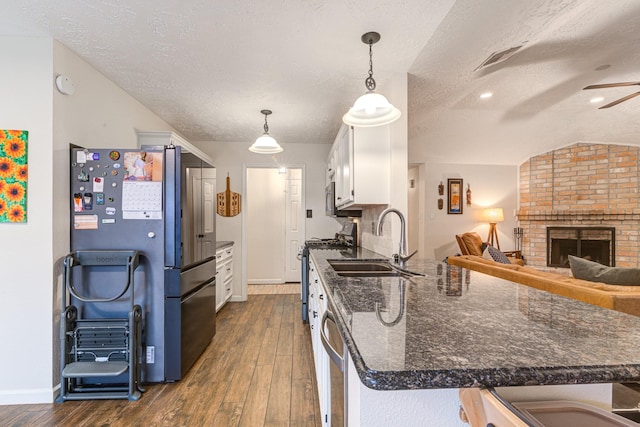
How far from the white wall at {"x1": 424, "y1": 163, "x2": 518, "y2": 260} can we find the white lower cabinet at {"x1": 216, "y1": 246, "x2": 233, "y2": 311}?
3772 mm

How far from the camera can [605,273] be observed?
2.37 metres

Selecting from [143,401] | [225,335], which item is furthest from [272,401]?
[225,335]

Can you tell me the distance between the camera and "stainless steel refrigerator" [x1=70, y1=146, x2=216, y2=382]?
7.00 feet

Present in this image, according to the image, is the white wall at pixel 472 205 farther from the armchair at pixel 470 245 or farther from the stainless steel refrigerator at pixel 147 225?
the stainless steel refrigerator at pixel 147 225

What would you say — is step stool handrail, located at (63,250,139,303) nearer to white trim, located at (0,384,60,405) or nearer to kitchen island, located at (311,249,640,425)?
white trim, located at (0,384,60,405)

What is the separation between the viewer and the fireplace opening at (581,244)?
17.1 feet

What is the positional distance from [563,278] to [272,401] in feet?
8.18

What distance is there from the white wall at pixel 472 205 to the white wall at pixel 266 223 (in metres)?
2.92

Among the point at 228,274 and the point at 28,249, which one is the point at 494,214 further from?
the point at 28,249

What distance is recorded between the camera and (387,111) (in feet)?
6.16

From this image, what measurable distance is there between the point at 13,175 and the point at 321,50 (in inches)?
89.9

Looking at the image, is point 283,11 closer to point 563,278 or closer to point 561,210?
point 563,278

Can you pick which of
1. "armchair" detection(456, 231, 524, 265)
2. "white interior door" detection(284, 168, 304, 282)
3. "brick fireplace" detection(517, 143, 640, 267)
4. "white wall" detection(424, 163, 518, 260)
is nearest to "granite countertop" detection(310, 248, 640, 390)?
"armchair" detection(456, 231, 524, 265)

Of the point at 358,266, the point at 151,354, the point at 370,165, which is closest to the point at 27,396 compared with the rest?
the point at 151,354
